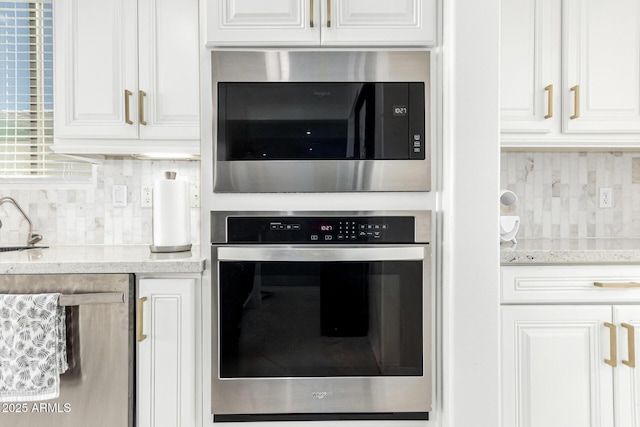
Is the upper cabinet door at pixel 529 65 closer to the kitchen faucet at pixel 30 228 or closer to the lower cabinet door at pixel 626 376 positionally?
the lower cabinet door at pixel 626 376

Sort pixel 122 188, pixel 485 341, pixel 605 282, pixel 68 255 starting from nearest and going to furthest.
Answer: pixel 485 341 → pixel 605 282 → pixel 68 255 → pixel 122 188

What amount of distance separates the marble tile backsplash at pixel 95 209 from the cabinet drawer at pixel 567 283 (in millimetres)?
1417

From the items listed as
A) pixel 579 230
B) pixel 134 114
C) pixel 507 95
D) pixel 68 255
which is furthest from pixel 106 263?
pixel 579 230

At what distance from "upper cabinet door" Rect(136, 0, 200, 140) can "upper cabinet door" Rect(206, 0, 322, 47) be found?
24 centimetres

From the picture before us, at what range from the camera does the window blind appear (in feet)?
6.21

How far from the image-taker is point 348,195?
139 centimetres

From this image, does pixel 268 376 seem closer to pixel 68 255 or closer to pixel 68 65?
pixel 68 255

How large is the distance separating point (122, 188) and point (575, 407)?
6.73ft

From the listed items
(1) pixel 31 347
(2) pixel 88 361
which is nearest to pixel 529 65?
(2) pixel 88 361

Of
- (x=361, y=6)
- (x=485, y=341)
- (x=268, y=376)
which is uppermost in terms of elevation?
(x=361, y=6)

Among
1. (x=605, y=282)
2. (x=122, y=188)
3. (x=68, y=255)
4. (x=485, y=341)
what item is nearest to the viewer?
(x=485, y=341)

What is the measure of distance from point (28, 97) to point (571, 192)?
2628 mm

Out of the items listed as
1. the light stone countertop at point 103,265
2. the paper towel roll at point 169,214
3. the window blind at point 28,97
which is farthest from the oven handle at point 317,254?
the window blind at point 28,97

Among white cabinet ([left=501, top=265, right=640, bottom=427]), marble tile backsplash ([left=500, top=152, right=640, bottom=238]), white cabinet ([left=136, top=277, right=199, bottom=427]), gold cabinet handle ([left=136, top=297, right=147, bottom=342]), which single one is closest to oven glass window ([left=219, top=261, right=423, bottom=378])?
white cabinet ([left=136, top=277, right=199, bottom=427])
